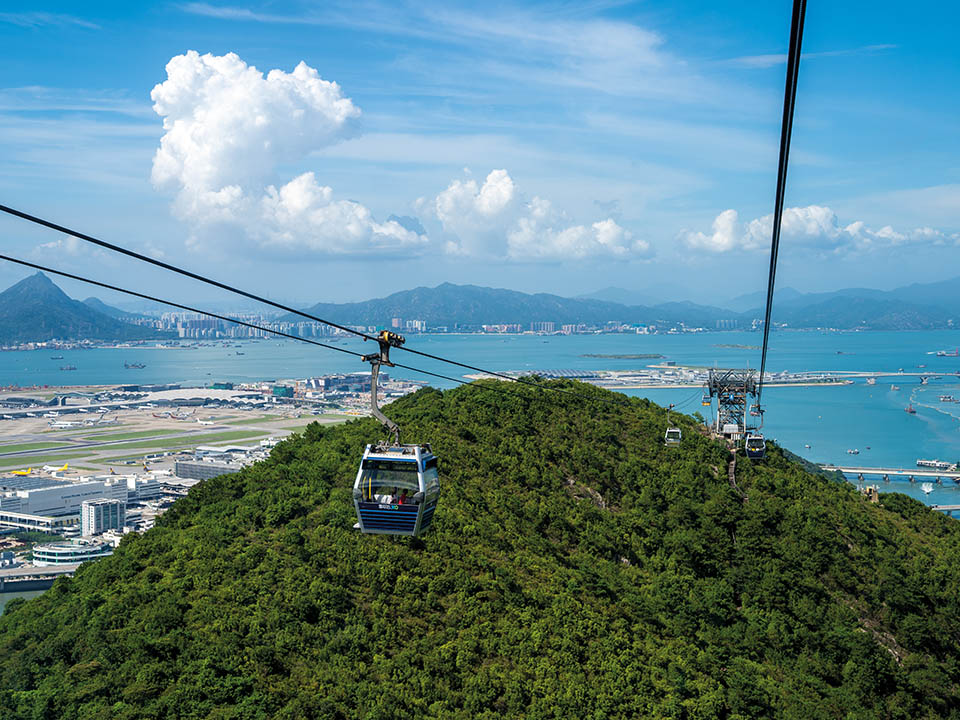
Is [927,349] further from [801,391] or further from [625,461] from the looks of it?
[625,461]

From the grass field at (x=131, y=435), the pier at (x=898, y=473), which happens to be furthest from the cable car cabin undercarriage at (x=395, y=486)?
the grass field at (x=131, y=435)

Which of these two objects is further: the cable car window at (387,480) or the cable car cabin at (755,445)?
the cable car cabin at (755,445)

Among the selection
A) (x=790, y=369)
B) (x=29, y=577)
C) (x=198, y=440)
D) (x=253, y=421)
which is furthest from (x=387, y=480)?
(x=790, y=369)

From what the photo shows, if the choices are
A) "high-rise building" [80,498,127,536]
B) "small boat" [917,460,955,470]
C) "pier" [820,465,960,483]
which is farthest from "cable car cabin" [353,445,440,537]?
"small boat" [917,460,955,470]

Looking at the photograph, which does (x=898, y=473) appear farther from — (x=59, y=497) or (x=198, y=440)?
(x=198, y=440)

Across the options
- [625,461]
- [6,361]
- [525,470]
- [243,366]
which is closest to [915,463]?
[625,461]

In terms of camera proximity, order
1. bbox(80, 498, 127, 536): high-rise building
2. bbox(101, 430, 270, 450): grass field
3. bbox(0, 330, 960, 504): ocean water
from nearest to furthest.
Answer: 1. bbox(80, 498, 127, 536): high-rise building
2. bbox(101, 430, 270, 450): grass field
3. bbox(0, 330, 960, 504): ocean water

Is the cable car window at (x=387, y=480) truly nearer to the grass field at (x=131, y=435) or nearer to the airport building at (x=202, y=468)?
the airport building at (x=202, y=468)

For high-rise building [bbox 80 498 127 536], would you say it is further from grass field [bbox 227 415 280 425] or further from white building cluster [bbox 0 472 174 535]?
grass field [bbox 227 415 280 425]
